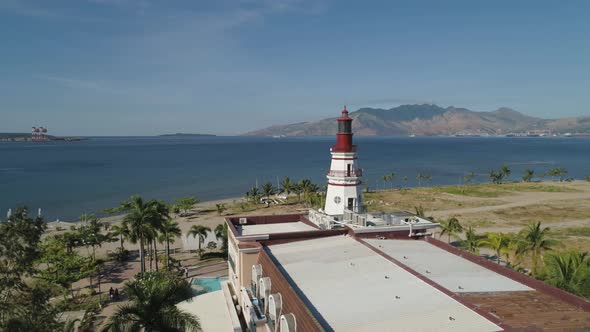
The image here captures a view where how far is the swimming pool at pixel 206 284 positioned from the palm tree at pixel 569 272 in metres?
25.0

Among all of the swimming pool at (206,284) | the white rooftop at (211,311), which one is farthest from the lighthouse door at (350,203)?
the swimming pool at (206,284)

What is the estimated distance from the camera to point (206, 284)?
32531mm

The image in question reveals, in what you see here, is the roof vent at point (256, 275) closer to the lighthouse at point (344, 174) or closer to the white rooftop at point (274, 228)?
the white rooftop at point (274, 228)

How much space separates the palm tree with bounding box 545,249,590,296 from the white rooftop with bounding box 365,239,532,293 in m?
8.55

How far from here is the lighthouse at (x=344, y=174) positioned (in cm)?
2712

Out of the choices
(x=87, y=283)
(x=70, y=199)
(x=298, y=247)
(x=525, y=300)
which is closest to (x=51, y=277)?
(x=87, y=283)

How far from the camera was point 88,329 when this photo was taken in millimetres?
26406

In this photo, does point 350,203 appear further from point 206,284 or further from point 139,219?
point 139,219

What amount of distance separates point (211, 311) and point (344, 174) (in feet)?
43.6

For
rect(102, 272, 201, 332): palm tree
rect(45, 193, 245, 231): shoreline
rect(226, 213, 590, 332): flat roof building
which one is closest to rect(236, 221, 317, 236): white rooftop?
rect(226, 213, 590, 332): flat roof building

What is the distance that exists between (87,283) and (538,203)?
81400mm

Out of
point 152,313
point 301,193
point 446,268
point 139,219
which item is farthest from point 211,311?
point 301,193

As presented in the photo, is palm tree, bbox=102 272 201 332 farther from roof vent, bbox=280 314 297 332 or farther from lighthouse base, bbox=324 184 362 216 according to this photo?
lighthouse base, bbox=324 184 362 216

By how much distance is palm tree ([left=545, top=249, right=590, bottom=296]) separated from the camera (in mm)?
22281
